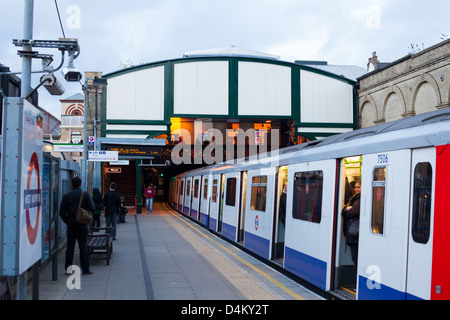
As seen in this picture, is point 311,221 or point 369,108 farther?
point 369,108

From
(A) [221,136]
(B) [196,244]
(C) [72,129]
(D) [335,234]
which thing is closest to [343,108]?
(A) [221,136]

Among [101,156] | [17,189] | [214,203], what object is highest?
[101,156]

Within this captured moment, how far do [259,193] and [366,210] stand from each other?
5482 mm

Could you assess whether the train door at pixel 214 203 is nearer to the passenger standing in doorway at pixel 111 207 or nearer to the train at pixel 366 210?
the passenger standing in doorway at pixel 111 207

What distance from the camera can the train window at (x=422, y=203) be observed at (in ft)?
16.2

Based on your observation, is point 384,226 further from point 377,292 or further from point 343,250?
point 343,250

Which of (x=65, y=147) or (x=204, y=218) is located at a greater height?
(x=65, y=147)

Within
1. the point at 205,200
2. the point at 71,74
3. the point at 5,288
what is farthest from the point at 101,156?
the point at 5,288

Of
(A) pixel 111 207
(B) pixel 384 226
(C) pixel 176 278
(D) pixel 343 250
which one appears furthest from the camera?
(A) pixel 111 207

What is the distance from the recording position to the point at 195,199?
907 inches

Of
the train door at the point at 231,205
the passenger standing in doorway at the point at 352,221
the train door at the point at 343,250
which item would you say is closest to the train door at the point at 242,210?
the train door at the point at 231,205

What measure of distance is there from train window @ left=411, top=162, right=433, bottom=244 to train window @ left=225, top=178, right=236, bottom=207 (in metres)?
9.36

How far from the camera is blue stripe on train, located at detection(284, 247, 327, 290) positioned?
24.5ft

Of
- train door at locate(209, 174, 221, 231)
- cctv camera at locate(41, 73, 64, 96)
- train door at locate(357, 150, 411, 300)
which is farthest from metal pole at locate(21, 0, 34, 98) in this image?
train door at locate(209, 174, 221, 231)
